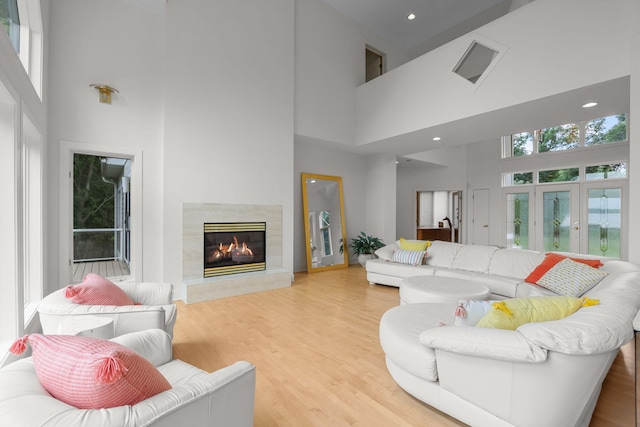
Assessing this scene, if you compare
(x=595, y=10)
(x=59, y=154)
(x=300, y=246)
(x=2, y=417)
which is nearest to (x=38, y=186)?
(x=59, y=154)

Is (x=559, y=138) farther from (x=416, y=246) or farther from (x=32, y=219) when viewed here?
(x=32, y=219)

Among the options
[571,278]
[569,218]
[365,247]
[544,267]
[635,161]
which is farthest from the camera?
[569,218]

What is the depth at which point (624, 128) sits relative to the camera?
639 cm

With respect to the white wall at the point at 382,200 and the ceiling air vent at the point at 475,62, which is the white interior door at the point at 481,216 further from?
the ceiling air vent at the point at 475,62

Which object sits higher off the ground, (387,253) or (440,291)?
(387,253)

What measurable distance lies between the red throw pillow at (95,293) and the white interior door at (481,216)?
8.72 meters

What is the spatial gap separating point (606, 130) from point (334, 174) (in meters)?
6.00

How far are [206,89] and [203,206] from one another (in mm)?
1698

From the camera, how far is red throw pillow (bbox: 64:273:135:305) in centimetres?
212

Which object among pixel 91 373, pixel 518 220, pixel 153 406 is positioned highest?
pixel 518 220

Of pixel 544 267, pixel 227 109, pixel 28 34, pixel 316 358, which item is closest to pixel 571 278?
pixel 544 267

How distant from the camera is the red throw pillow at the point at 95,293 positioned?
212 centimetres

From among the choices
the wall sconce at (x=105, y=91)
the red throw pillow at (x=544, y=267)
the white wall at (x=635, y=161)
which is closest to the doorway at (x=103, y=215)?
the wall sconce at (x=105, y=91)

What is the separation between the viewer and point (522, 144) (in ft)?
26.3
